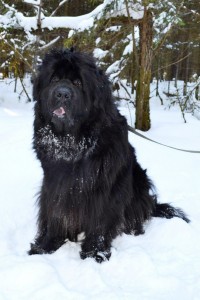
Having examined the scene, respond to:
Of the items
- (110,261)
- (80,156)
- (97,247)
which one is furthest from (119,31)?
(110,261)

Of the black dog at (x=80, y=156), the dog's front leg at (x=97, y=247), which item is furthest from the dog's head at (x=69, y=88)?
the dog's front leg at (x=97, y=247)

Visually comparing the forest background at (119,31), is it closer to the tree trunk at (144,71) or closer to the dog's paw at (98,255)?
the tree trunk at (144,71)

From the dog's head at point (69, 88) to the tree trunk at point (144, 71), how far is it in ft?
14.7

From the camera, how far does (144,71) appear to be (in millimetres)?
6629

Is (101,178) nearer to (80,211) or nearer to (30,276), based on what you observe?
(80,211)

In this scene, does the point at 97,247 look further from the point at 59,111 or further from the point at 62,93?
the point at 62,93

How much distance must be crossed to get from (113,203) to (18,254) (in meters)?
0.81

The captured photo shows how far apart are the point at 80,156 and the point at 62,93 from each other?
0.50 m

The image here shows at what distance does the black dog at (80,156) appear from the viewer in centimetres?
217

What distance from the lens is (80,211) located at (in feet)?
8.04

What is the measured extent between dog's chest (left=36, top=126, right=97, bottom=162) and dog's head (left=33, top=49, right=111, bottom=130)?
0.10m

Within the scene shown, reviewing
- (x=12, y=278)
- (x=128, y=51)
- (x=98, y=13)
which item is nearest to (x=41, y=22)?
(x=128, y=51)

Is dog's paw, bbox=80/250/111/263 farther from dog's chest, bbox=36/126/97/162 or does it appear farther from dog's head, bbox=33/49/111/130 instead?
dog's head, bbox=33/49/111/130

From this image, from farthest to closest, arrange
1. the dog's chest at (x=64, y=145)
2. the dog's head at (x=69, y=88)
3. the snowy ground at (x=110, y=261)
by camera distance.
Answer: the dog's chest at (x=64, y=145), the dog's head at (x=69, y=88), the snowy ground at (x=110, y=261)
